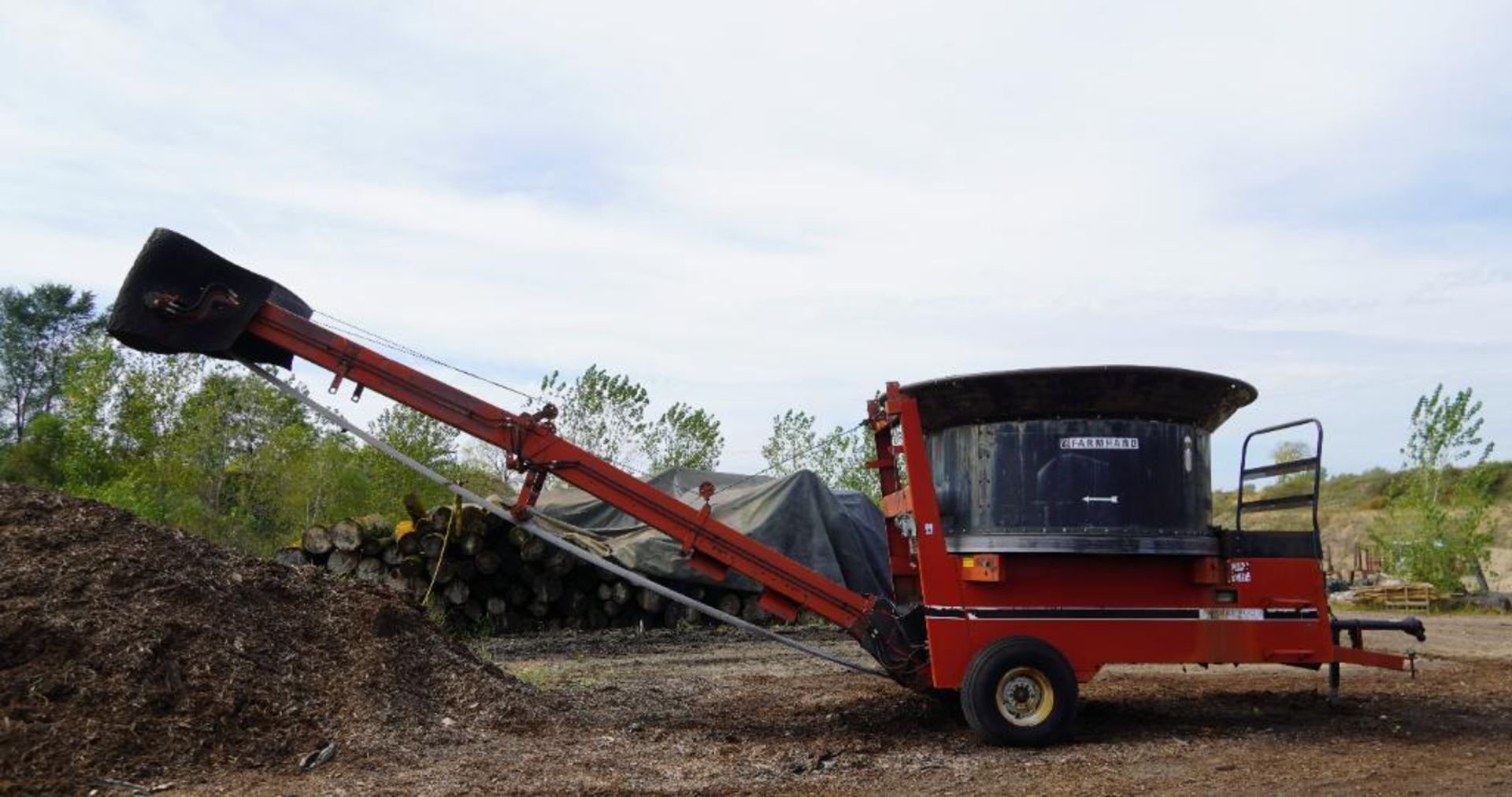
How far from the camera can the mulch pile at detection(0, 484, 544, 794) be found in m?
6.06

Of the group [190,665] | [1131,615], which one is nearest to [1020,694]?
[1131,615]

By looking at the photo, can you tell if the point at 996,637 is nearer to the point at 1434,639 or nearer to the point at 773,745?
the point at 773,745

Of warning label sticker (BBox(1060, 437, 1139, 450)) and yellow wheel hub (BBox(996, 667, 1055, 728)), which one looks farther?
warning label sticker (BBox(1060, 437, 1139, 450))

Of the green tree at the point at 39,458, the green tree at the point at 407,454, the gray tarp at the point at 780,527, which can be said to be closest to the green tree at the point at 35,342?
the green tree at the point at 39,458

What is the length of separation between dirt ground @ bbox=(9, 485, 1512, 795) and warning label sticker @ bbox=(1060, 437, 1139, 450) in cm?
182

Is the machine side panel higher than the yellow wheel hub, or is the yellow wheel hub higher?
the machine side panel

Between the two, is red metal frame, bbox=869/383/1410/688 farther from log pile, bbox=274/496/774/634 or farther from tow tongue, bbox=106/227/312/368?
log pile, bbox=274/496/774/634

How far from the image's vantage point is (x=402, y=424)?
2872 centimetres

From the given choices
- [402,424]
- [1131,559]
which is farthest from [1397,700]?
[402,424]

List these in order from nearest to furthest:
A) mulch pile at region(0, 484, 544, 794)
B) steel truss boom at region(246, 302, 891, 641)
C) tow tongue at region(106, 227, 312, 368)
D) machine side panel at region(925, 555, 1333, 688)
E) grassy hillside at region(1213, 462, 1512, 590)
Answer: mulch pile at region(0, 484, 544, 794), tow tongue at region(106, 227, 312, 368), machine side panel at region(925, 555, 1333, 688), steel truss boom at region(246, 302, 891, 641), grassy hillside at region(1213, 462, 1512, 590)

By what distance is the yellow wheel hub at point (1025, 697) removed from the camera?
284 inches

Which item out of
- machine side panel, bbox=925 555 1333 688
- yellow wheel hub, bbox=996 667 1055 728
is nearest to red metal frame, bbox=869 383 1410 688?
machine side panel, bbox=925 555 1333 688

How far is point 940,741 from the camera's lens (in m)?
7.50

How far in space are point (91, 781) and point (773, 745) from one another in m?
3.65
